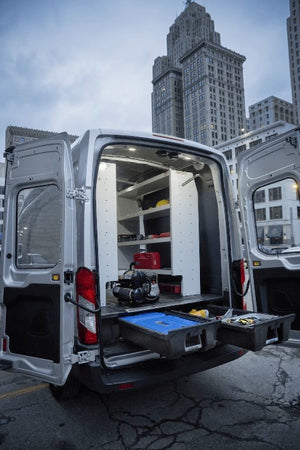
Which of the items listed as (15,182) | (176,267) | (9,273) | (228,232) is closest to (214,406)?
(176,267)

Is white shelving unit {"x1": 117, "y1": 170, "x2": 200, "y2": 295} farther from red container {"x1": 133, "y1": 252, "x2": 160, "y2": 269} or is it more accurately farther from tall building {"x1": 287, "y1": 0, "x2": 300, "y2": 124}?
tall building {"x1": 287, "y1": 0, "x2": 300, "y2": 124}

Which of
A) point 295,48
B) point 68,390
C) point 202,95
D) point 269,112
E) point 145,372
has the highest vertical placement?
point 295,48

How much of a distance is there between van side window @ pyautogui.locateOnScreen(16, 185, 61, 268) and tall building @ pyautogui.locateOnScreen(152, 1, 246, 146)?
105 m

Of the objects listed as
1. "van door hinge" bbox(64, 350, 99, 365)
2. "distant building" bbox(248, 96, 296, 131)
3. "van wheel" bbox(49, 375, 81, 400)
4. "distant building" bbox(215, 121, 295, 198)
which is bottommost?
"van wheel" bbox(49, 375, 81, 400)

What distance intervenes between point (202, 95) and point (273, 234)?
117473 millimetres

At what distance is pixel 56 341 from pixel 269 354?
11.4 ft

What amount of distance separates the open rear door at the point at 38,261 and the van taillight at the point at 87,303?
8 centimetres

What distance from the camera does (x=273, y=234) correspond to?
3.78 meters

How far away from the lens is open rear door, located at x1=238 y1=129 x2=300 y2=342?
125 inches

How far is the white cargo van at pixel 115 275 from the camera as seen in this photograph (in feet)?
7.93

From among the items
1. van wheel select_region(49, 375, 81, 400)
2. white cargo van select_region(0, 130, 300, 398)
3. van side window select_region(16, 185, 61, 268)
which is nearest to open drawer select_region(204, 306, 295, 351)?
white cargo van select_region(0, 130, 300, 398)

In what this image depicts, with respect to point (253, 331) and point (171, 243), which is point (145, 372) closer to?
point (253, 331)

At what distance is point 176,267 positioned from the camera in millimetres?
3873

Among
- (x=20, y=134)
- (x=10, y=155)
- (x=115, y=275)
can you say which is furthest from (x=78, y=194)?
(x=20, y=134)
